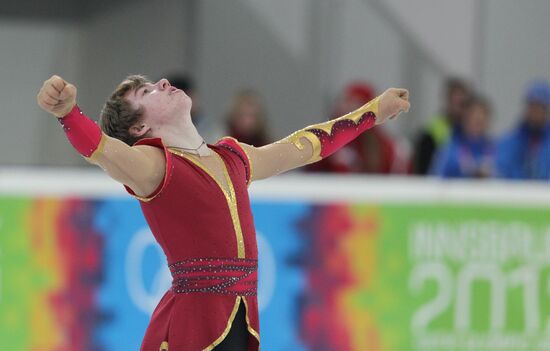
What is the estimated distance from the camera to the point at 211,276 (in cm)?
369

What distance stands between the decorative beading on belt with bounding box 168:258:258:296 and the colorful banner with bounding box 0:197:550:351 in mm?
3036

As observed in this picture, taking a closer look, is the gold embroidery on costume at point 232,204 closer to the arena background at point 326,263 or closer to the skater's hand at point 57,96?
the skater's hand at point 57,96

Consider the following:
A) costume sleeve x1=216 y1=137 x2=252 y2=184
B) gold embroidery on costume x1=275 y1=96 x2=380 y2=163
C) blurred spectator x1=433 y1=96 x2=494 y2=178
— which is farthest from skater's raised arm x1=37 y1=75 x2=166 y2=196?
blurred spectator x1=433 y1=96 x2=494 y2=178

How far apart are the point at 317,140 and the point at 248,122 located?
3382 mm

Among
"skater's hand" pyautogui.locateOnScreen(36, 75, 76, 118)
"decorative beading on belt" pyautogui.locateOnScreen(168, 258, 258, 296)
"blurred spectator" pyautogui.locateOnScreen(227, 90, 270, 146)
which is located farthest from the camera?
"blurred spectator" pyautogui.locateOnScreen(227, 90, 270, 146)

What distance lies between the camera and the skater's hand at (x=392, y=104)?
4211mm

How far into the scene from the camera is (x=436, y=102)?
9492 mm

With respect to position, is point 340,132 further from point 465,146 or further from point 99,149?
point 465,146

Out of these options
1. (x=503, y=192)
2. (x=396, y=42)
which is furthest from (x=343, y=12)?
(x=503, y=192)

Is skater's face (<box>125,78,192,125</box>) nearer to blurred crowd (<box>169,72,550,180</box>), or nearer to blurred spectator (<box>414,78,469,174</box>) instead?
blurred crowd (<box>169,72,550,180</box>)

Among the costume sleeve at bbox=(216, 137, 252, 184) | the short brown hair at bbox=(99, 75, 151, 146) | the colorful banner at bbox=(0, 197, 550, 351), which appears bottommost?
the colorful banner at bbox=(0, 197, 550, 351)

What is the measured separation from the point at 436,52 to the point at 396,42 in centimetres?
31

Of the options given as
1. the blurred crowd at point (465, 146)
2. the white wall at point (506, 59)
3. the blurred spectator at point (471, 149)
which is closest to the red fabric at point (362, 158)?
the blurred crowd at point (465, 146)

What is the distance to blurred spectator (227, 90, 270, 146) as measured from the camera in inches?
295
